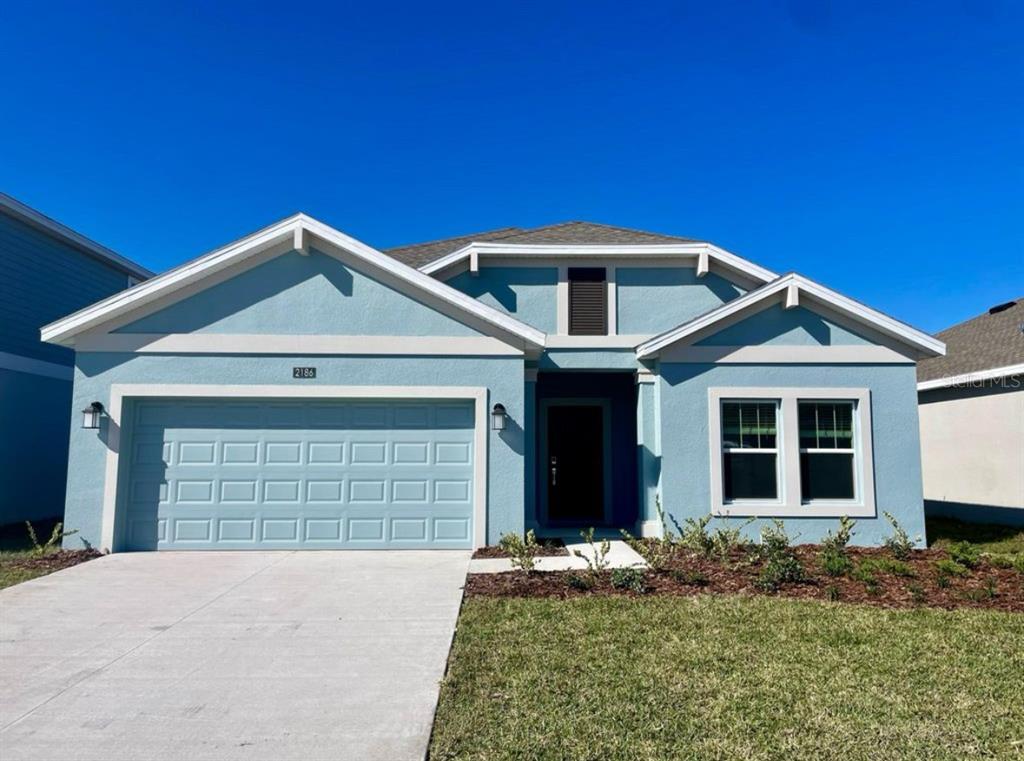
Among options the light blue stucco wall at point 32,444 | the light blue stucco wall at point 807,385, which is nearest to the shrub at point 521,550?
the light blue stucco wall at point 807,385

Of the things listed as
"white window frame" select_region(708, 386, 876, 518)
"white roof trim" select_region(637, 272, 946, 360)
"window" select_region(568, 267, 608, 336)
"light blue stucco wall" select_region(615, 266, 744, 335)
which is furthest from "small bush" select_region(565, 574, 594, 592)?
"light blue stucco wall" select_region(615, 266, 744, 335)

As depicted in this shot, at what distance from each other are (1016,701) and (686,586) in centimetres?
344

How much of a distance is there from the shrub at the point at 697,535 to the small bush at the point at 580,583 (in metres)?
2.36

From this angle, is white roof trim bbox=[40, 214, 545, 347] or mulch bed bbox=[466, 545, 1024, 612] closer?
mulch bed bbox=[466, 545, 1024, 612]

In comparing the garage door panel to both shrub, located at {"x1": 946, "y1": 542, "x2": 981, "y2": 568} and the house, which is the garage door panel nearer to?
the house

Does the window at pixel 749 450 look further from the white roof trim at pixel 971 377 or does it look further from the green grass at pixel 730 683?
the white roof trim at pixel 971 377

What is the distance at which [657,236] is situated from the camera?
13.5 meters

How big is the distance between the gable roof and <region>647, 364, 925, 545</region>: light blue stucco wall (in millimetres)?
3473

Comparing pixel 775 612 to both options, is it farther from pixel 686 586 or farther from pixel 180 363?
pixel 180 363

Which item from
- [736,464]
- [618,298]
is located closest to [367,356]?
[618,298]

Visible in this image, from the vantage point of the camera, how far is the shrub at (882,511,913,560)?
9.25m

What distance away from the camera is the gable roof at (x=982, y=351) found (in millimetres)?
13651

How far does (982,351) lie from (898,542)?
8.19 metres

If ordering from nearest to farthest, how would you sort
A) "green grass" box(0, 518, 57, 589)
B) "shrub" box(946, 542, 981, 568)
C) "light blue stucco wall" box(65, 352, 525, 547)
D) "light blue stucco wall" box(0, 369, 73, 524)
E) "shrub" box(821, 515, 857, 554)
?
"green grass" box(0, 518, 57, 589) → "shrub" box(946, 542, 981, 568) → "shrub" box(821, 515, 857, 554) → "light blue stucco wall" box(65, 352, 525, 547) → "light blue stucco wall" box(0, 369, 73, 524)
